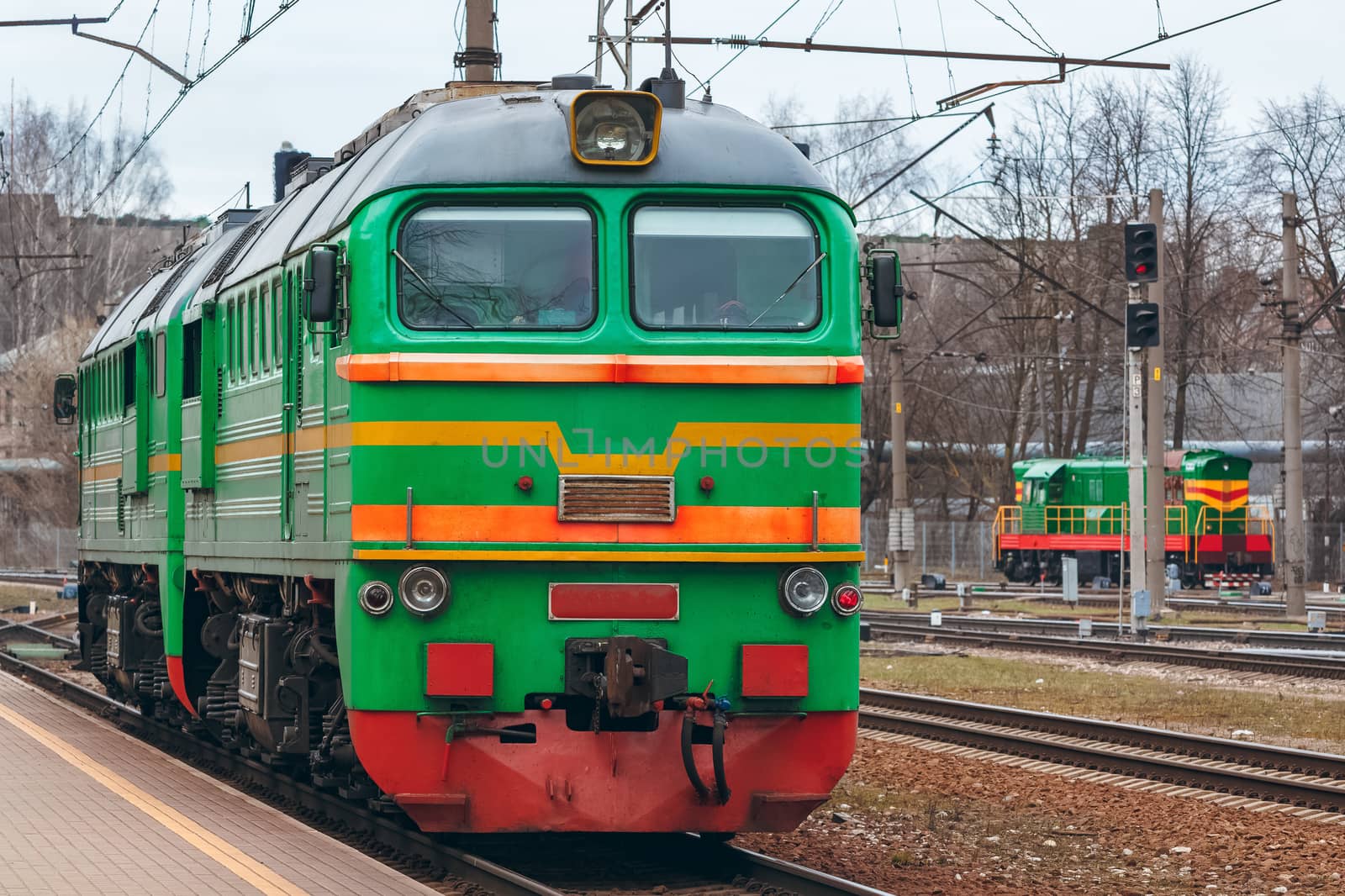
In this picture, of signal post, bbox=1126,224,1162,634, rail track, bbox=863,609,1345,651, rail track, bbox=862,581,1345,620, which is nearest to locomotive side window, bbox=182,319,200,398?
signal post, bbox=1126,224,1162,634

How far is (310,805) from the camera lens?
1166cm

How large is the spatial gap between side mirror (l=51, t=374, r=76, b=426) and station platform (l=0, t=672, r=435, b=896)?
6.09 meters

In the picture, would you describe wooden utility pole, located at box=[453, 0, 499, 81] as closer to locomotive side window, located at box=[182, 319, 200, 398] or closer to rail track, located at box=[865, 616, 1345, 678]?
locomotive side window, located at box=[182, 319, 200, 398]

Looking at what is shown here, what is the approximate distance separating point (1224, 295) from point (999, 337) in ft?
21.7

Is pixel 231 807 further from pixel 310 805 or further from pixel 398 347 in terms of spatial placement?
pixel 398 347

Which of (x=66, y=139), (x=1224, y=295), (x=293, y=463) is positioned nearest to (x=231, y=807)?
(x=293, y=463)

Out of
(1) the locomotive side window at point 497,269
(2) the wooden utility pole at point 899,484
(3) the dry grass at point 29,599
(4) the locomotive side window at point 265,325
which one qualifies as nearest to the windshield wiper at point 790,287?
(1) the locomotive side window at point 497,269

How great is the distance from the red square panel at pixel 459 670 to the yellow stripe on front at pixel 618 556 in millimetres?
418

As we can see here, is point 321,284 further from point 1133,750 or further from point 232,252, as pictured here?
point 1133,750

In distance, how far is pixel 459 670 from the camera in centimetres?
855

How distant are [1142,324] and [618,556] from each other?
17227mm

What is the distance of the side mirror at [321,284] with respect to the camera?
8742 mm

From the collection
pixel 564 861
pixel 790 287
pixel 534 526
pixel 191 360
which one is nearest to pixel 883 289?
pixel 790 287

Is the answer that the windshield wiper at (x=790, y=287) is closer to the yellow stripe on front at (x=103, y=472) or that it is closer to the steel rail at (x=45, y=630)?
the yellow stripe on front at (x=103, y=472)
